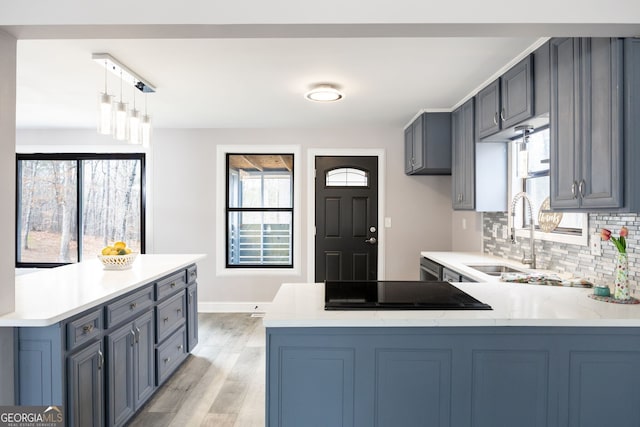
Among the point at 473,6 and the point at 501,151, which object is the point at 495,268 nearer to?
the point at 501,151

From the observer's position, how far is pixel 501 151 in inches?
135

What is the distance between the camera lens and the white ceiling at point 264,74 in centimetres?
244

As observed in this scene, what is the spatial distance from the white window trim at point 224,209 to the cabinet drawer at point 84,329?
9.61 ft

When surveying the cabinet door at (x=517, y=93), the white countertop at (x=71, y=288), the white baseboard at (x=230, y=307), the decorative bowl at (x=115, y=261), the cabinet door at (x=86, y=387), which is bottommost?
the white baseboard at (x=230, y=307)

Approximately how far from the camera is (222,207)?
496 centimetres

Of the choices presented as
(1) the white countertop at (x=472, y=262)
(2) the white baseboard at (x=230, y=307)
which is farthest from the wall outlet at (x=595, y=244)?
(2) the white baseboard at (x=230, y=307)

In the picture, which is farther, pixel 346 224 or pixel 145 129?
pixel 346 224

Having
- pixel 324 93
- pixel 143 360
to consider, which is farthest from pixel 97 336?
pixel 324 93

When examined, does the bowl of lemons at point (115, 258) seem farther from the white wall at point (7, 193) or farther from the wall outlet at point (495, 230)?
the wall outlet at point (495, 230)

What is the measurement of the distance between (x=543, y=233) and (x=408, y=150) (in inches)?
79.2

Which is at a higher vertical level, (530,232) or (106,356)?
(530,232)

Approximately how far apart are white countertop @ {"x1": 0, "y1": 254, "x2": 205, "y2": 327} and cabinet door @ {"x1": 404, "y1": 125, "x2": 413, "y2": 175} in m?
2.73

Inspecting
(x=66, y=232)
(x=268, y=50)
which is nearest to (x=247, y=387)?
(x=268, y=50)

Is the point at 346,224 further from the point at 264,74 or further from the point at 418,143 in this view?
the point at 264,74
